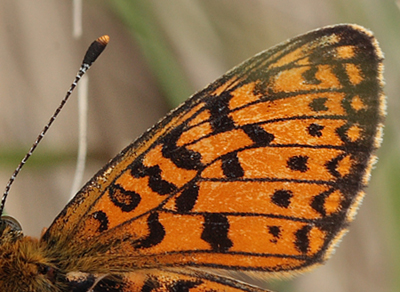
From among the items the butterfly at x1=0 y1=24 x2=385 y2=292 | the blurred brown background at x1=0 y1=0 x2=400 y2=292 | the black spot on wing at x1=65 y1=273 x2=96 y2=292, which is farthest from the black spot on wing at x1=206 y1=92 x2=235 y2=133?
the blurred brown background at x1=0 y1=0 x2=400 y2=292

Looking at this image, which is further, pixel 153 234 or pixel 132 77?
pixel 132 77

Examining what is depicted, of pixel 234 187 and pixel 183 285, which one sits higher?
pixel 234 187

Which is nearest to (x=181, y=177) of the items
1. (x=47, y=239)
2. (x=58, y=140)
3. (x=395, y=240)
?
(x=47, y=239)

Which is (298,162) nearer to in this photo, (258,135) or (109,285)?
(258,135)

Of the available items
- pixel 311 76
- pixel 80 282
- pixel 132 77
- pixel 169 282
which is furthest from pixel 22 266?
pixel 132 77

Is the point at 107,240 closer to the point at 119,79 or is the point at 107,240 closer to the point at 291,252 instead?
the point at 291,252

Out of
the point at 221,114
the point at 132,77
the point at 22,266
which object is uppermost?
the point at 132,77

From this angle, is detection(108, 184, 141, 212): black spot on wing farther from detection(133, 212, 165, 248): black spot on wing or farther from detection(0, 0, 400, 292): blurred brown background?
detection(0, 0, 400, 292): blurred brown background
